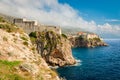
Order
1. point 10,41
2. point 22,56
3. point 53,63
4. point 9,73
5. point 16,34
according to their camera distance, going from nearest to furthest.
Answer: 1. point 9,73
2. point 22,56
3. point 10,41
4. point 16,34
5. point 53,63

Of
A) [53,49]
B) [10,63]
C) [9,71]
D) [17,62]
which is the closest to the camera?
[9,71]

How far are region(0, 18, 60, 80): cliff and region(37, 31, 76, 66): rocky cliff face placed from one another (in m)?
71.1

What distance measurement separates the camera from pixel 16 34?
1309 inches

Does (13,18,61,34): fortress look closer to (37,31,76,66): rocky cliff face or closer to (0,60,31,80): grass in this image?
(37,31,76,66): rocky cliff face

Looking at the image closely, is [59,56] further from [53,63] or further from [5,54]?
[5,54]

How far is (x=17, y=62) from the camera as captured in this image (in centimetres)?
2433

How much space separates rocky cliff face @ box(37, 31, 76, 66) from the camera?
103m

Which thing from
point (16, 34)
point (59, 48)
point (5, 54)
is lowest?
point (59, 48)

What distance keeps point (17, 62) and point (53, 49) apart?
81.9m

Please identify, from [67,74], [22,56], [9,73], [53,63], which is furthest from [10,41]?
[53,63]

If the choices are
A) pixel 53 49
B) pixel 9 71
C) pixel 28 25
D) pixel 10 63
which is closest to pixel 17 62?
pixel 10 63

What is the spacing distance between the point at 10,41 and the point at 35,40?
78.0 metres

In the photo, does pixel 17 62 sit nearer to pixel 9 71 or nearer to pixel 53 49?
pixel 9 71

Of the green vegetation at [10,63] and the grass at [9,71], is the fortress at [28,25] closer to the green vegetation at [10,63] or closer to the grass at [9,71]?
the green vegetation at [10,63]
